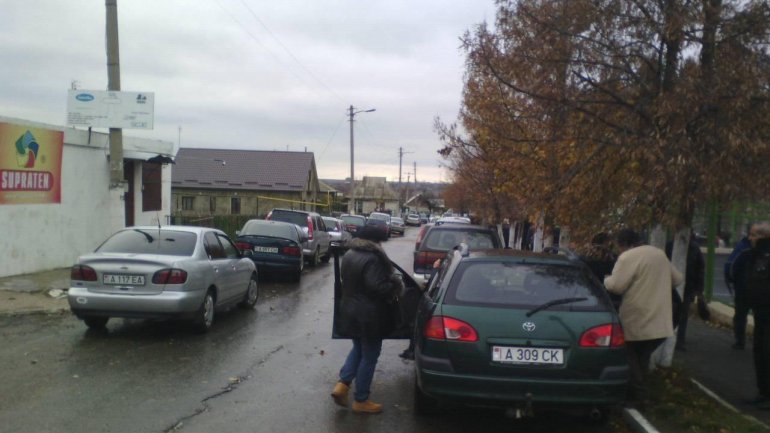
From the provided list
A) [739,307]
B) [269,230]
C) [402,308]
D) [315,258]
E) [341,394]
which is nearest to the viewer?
[341,394]

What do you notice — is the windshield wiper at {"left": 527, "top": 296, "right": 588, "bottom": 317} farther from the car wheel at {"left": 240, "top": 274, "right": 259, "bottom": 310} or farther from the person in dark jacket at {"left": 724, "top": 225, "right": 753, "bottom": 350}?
the car wheel at {"left": 240, "top": 274, "right": 259, "bottom": 310}

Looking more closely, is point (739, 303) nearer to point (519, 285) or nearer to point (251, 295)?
point (519, 285)

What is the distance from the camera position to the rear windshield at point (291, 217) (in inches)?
855

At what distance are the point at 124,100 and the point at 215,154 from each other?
46.4 metres

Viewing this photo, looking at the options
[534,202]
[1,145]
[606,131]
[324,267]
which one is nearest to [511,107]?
[534,202]

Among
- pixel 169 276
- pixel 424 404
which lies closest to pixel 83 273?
pixel 169 276

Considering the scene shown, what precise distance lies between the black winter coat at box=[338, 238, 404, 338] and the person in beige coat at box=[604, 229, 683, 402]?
206cm

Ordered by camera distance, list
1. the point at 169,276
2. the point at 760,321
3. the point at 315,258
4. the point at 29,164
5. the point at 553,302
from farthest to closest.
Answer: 1. the point at 315,258
2. the point at 29,164
3. the point at 169,276
4. the point at 760,321
5. the point at 553,302

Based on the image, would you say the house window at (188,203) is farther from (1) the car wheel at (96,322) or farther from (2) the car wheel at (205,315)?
(2) the car wheel at (205,315)

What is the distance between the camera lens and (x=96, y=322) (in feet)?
31.2

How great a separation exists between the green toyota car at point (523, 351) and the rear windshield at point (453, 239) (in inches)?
282

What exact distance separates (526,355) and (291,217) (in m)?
17.0

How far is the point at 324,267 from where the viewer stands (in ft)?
73.1

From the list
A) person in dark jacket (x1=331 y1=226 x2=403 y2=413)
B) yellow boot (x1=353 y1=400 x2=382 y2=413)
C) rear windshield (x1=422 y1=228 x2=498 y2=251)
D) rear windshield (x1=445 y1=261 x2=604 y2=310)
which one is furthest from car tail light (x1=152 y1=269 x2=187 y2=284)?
rear windshield (x1=422 y1=228 x2=498 y2=251)
